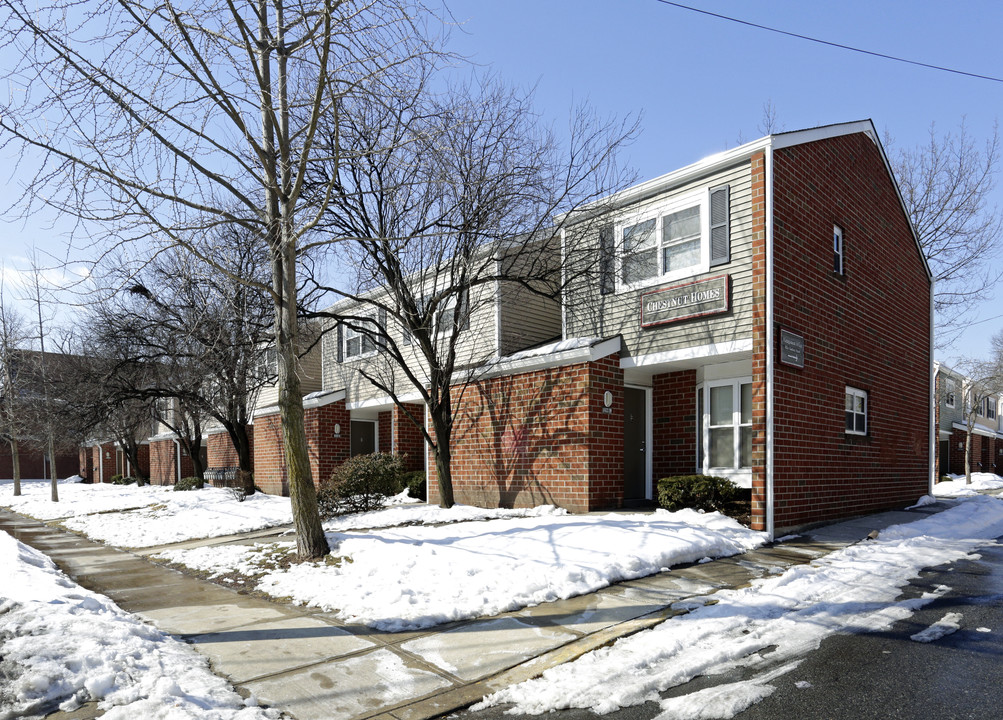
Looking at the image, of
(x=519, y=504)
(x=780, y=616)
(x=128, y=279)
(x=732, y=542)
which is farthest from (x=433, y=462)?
(x=780, y=616)

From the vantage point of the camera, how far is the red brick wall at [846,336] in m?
10.9

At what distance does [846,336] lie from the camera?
42.3 feet

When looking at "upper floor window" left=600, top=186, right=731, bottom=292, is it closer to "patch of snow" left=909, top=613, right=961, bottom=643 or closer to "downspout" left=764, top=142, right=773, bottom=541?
"downspout" left=764, top=142, right=773, bottom=541

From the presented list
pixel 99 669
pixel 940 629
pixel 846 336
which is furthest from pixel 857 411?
pixel 99 669

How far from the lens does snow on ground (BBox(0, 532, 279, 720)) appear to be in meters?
4.18

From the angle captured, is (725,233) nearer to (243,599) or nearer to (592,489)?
(592,489)

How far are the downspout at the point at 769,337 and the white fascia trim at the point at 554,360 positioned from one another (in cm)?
309

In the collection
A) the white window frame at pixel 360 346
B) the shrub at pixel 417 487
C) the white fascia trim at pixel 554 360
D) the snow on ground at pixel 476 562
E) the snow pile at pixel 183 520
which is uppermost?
the white window frame at pixel 360 346

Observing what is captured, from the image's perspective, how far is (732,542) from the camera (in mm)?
9477

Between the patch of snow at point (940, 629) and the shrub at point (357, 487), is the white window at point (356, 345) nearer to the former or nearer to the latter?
the shrub at point (357, 487)

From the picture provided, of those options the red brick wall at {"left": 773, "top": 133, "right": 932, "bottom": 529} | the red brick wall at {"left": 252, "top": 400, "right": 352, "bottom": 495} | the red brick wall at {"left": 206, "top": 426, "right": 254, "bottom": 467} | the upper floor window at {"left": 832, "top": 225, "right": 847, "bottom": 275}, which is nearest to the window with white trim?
the red brick wall at {"left": 773, "top": 133, "right": 932, "bottom": 529}

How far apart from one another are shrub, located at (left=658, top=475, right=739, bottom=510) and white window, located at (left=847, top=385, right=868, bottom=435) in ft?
11.4

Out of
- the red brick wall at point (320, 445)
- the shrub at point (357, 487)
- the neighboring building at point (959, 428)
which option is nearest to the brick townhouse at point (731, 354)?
the shrub at point (357, 487)

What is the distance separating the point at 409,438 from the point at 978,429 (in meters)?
36.0
